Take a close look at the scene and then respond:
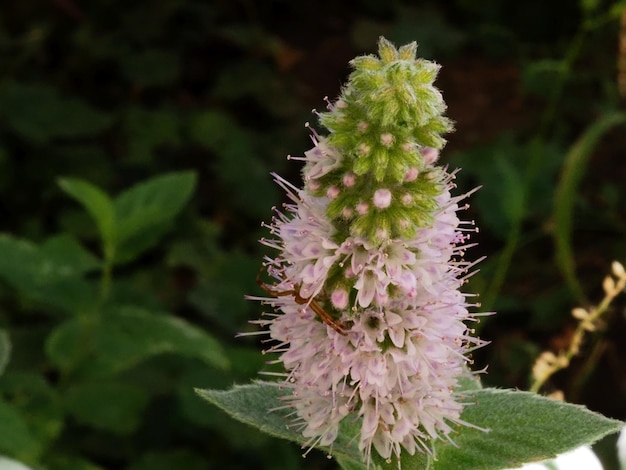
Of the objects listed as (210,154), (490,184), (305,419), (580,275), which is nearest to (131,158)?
(210,154)

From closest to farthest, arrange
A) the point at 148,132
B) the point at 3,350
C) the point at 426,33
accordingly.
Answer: the point at 3,350
the point at 148,132
the point at 426,33

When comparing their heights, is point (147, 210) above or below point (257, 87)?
below

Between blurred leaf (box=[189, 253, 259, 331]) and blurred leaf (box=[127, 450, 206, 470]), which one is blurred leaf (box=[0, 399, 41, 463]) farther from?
blurred leaf (box=[189, 253, 259, 331])

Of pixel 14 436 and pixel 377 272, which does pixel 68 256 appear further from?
pixel 377 272

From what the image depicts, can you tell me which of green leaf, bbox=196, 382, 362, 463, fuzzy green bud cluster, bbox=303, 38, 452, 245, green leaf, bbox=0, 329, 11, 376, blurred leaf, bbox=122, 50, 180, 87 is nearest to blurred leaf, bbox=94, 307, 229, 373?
green leaf, bbox=0, 329, 11, 376

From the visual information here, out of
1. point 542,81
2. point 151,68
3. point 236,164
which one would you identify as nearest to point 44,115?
point 151,68

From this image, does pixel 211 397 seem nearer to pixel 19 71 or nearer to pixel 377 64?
pixel 377 64

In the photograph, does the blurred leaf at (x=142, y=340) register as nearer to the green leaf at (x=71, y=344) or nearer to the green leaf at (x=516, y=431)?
the green leaf at (x=71, y=344)
